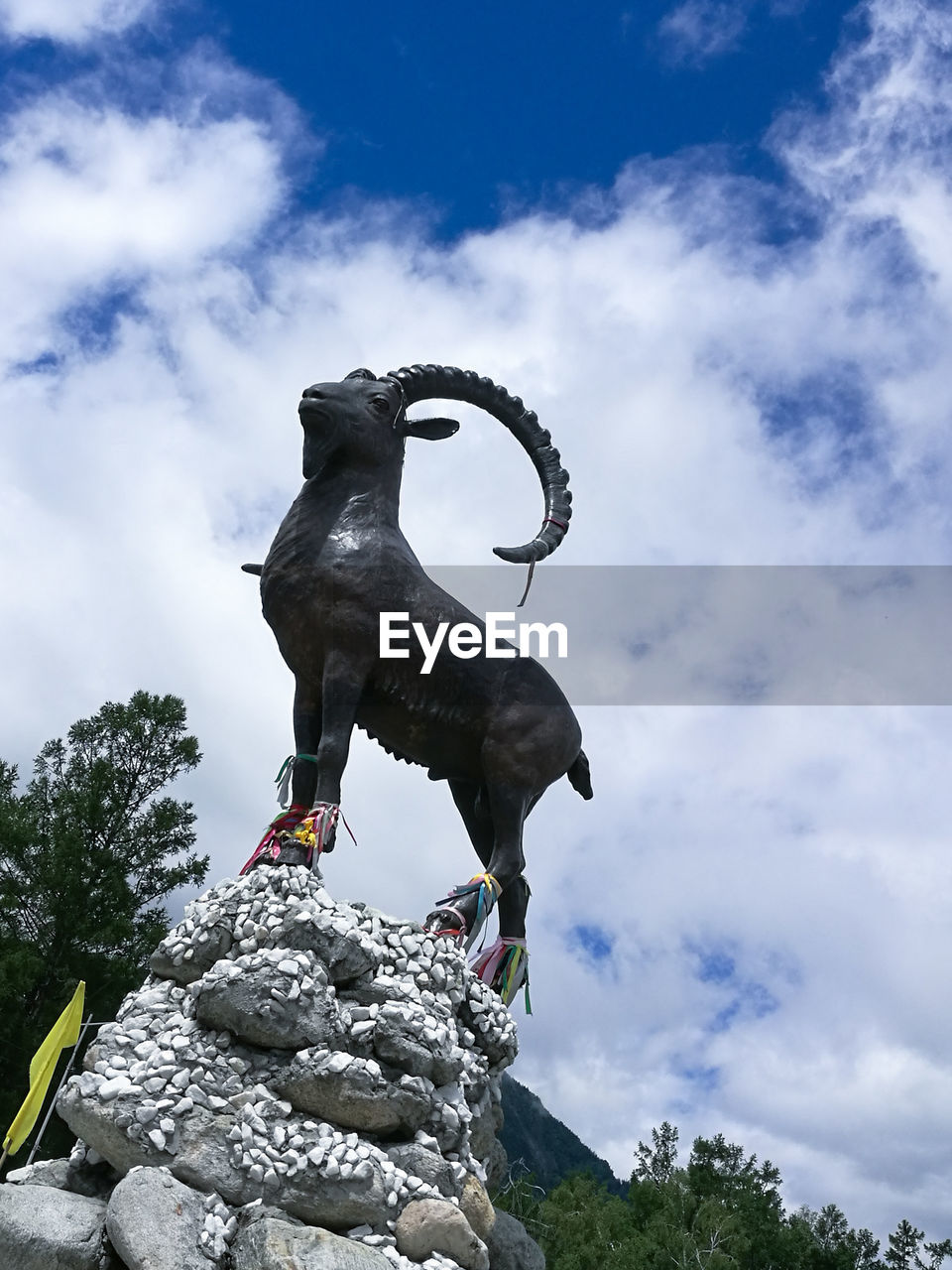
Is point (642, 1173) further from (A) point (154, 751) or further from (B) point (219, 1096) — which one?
(B) point (219, 1096)

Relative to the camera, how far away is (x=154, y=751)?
22438mm

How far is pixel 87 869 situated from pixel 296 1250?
1657cm

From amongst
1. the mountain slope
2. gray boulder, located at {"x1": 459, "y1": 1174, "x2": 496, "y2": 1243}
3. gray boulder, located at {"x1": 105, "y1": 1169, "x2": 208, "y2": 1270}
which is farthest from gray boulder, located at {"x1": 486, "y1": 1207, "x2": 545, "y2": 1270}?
the mountain slope

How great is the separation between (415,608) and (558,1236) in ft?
78.7

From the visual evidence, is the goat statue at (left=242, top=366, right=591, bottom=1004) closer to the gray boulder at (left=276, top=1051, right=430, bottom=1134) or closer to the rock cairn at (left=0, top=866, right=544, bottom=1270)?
the rock cairn at (left=0, top=866, right=544, bottom=1270)

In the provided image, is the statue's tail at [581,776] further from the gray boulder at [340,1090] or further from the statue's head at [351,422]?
the gray boulder at [340,1090]

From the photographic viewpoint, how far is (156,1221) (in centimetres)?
564

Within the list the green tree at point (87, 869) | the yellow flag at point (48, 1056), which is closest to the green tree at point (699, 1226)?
the green tree at point (87, 869)

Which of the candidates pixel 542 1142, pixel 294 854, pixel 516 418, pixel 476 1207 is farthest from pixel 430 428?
pixel 542 1142

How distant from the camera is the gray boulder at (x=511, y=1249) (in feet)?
24.0

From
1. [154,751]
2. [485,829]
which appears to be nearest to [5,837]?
[154,751]

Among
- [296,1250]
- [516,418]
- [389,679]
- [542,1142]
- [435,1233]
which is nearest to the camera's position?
[296,1250]

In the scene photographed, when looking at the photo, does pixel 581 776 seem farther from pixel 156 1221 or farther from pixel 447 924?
pixel 156 1221

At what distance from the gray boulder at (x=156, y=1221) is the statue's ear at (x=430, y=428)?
18.5 feet
